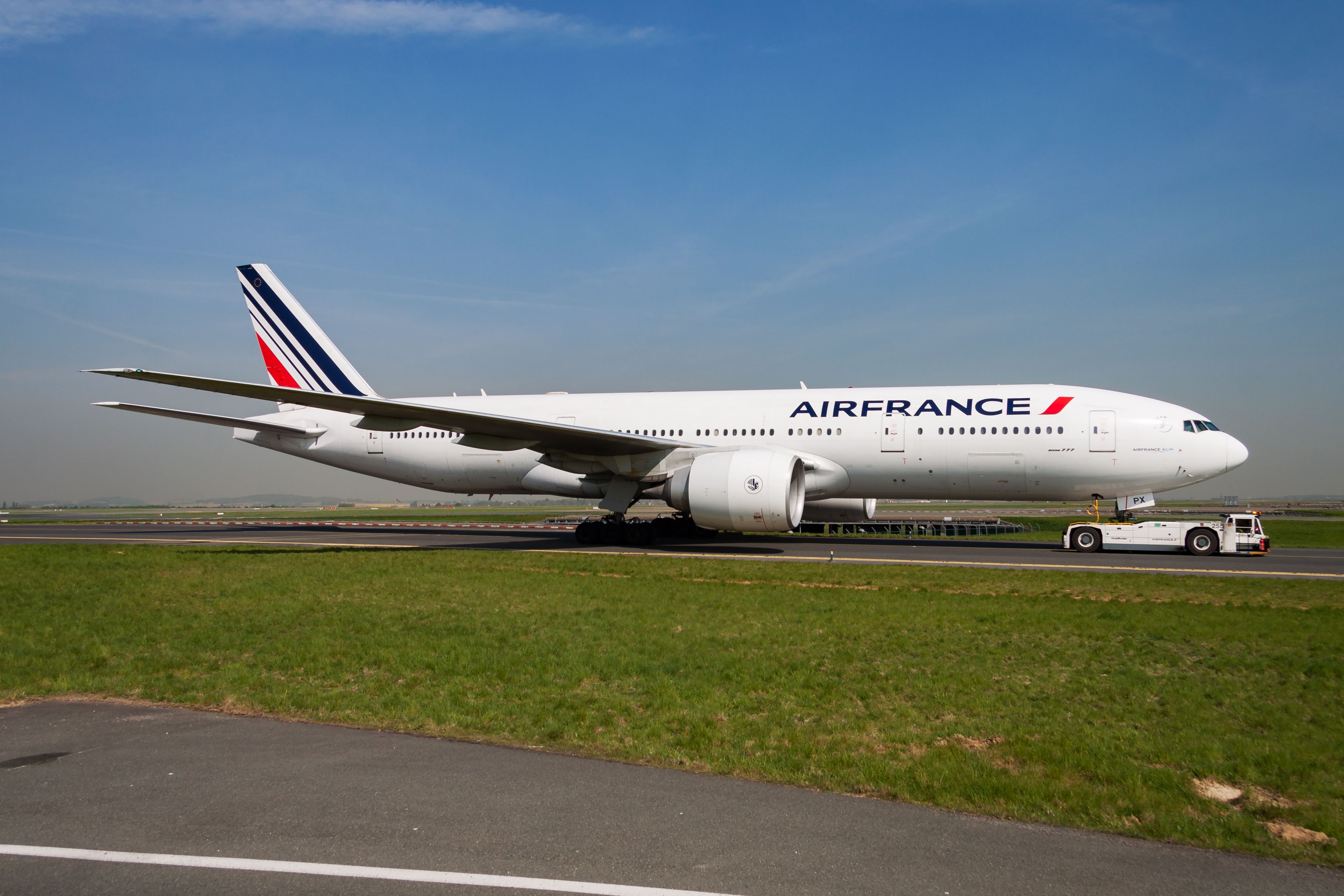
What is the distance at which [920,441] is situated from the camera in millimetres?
20984

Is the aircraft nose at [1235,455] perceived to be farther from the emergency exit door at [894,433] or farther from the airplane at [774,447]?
the emergency exit door at [894,433]

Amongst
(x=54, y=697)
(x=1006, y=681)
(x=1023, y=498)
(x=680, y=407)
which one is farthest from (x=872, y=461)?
(x=54, y=697)

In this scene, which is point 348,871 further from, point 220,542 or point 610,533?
point 220,542

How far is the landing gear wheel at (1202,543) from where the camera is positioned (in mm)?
19062

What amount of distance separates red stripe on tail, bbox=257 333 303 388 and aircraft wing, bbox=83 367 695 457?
7782mm

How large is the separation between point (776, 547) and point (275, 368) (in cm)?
1743

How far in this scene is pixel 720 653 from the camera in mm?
8414

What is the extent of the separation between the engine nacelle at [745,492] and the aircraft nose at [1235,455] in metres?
10.1

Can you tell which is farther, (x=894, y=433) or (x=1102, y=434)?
(x=894, y=433)

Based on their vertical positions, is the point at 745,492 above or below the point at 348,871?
above

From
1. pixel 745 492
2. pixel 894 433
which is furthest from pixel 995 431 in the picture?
pixel 745 492

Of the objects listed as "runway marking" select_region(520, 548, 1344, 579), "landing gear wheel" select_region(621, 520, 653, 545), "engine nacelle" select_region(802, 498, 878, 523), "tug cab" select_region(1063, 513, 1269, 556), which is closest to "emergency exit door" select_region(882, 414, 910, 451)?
"engine nacelle" select_region(802, 498, 878, 523)

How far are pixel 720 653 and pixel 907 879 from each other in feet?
15.4

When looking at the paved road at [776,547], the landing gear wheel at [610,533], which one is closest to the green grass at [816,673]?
the paved road at [776,547]
